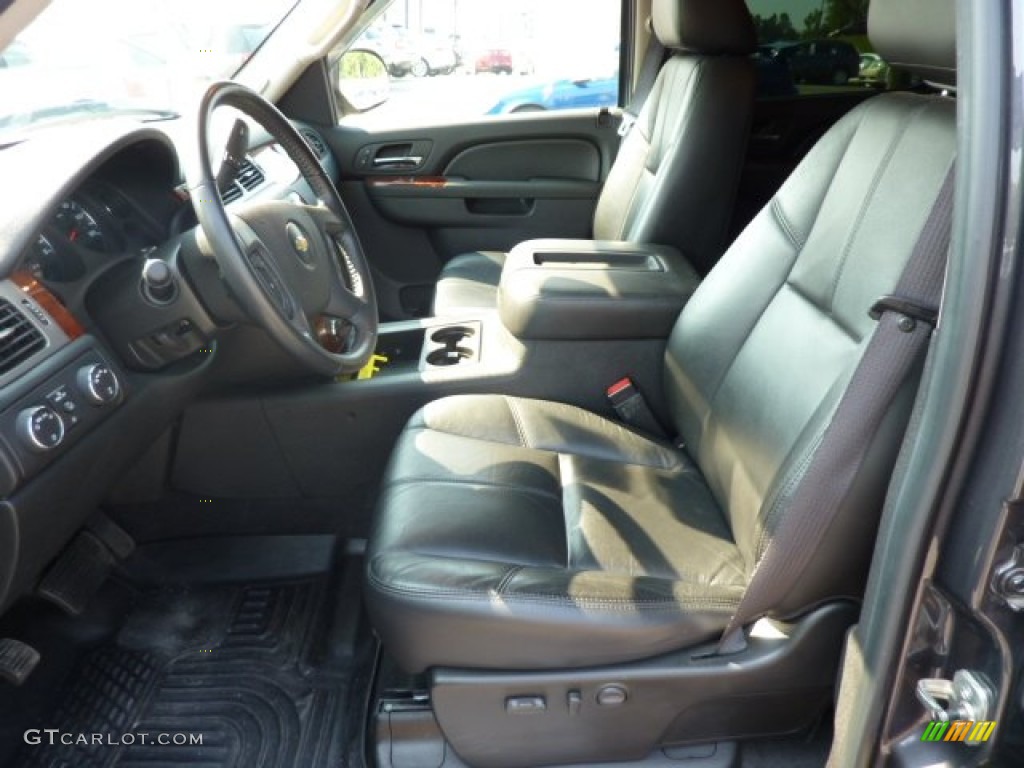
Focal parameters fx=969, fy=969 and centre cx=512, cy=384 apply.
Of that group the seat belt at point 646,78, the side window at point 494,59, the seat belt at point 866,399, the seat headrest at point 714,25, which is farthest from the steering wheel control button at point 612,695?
the side window at point 494,59

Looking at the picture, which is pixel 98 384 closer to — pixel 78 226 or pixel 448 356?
pixel 78 226

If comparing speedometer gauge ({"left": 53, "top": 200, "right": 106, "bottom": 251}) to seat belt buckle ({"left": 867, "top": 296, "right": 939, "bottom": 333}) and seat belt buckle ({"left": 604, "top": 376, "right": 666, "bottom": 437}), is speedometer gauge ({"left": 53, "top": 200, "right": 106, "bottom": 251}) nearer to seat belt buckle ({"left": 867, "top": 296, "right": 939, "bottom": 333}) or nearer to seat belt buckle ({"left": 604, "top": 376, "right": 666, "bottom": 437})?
seat belt buckle ({"left": 604, "top": 376, "right": 666, "bottom": 437})

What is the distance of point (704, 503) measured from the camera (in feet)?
5.18

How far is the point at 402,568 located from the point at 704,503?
1.75 ft

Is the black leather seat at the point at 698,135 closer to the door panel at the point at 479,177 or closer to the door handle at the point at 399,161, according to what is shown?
the door panel at the point at 479,177

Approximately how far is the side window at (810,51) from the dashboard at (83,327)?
1925 mm

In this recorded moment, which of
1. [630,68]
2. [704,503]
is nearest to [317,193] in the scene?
[704,503]

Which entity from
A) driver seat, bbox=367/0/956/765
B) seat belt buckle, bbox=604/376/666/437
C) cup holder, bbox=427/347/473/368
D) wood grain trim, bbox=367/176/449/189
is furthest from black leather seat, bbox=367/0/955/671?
wood grain trim, bbox=367/176/449/189

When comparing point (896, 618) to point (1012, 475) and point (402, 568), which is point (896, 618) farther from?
point (402, 568)

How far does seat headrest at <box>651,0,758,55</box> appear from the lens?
2.29 metres

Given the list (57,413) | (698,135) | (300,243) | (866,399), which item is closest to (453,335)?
(300,243)

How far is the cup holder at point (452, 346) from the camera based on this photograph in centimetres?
206

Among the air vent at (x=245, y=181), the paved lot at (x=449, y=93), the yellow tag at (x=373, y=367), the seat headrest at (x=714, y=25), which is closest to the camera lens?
the yellow tag at (x=373, y=367)

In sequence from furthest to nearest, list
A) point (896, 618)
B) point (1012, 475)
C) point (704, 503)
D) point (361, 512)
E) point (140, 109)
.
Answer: point (140, 109)
point (361, 512)
point (704, 503)
point (896, 618)
point (1012, 475)
